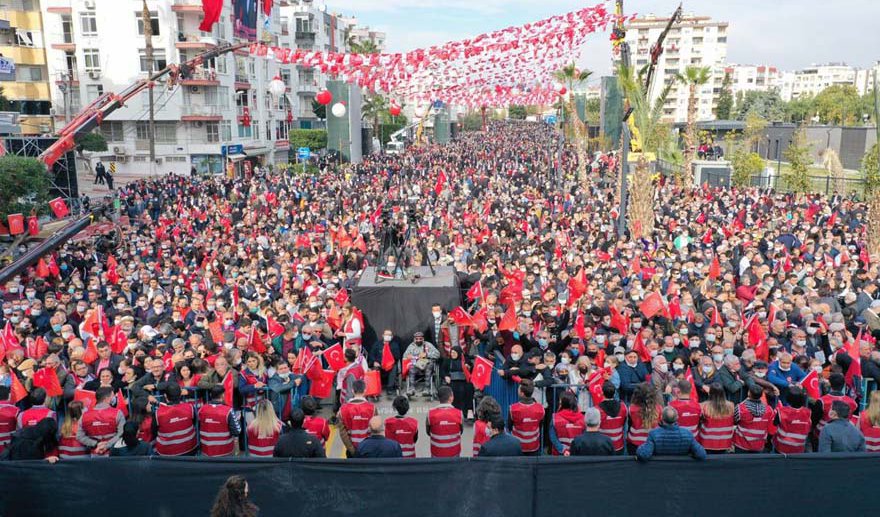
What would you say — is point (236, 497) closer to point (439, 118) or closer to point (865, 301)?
point (865, 301)

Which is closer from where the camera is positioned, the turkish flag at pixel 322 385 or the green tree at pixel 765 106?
the turkish flag at pixel 322 385

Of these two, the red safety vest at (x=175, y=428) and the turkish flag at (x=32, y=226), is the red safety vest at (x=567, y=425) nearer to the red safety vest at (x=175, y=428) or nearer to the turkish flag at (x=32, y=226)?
the red safety vest at (x=175, y=428)

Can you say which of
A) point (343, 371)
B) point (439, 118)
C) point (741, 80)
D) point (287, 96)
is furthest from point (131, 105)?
point (741, 80)

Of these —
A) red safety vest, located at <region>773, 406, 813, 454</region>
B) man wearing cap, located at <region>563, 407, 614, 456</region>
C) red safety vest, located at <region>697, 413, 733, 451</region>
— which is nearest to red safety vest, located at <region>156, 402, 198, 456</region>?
man wearing cap, located at <region>563, 407, 614, 456</region>

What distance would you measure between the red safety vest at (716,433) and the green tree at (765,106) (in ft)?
303

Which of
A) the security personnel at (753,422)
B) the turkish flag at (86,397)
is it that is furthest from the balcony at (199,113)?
the security personnel at (753,422)

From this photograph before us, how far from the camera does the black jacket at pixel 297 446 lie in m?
6.86

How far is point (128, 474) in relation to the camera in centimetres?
668

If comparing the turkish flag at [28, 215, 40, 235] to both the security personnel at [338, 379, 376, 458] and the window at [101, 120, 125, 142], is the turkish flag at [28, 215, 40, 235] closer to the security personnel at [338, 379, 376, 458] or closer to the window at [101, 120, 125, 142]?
the security personnel at [338, 379, 376, 458]

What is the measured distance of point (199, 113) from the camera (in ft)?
158

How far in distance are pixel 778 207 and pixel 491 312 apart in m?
17.6

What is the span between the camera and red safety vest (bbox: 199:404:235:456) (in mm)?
7742

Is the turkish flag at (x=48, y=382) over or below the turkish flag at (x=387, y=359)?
over

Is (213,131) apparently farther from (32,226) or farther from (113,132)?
(32,226)
